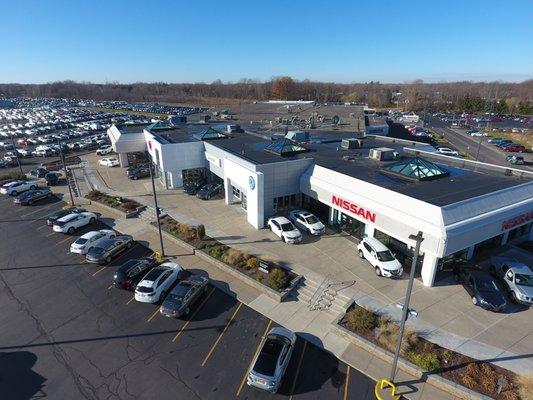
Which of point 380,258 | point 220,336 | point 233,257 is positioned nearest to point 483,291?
point 380,258

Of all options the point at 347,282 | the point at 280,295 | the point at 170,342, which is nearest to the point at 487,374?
the point at 347,282

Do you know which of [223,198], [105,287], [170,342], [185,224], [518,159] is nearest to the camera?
[170,342]

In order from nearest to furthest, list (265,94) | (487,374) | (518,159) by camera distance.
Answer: (487,374) < (518,159) < (265,94)

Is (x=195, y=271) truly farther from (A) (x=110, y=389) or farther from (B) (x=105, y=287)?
(A) (x=110, y=389)

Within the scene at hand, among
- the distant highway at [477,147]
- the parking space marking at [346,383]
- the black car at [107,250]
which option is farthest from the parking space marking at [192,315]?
the distant highway at [477,147]

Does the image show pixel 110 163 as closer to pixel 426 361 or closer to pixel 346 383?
pixel 346 383

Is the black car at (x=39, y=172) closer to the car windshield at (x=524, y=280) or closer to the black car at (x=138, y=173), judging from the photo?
the black car at (x=138, y=173)
